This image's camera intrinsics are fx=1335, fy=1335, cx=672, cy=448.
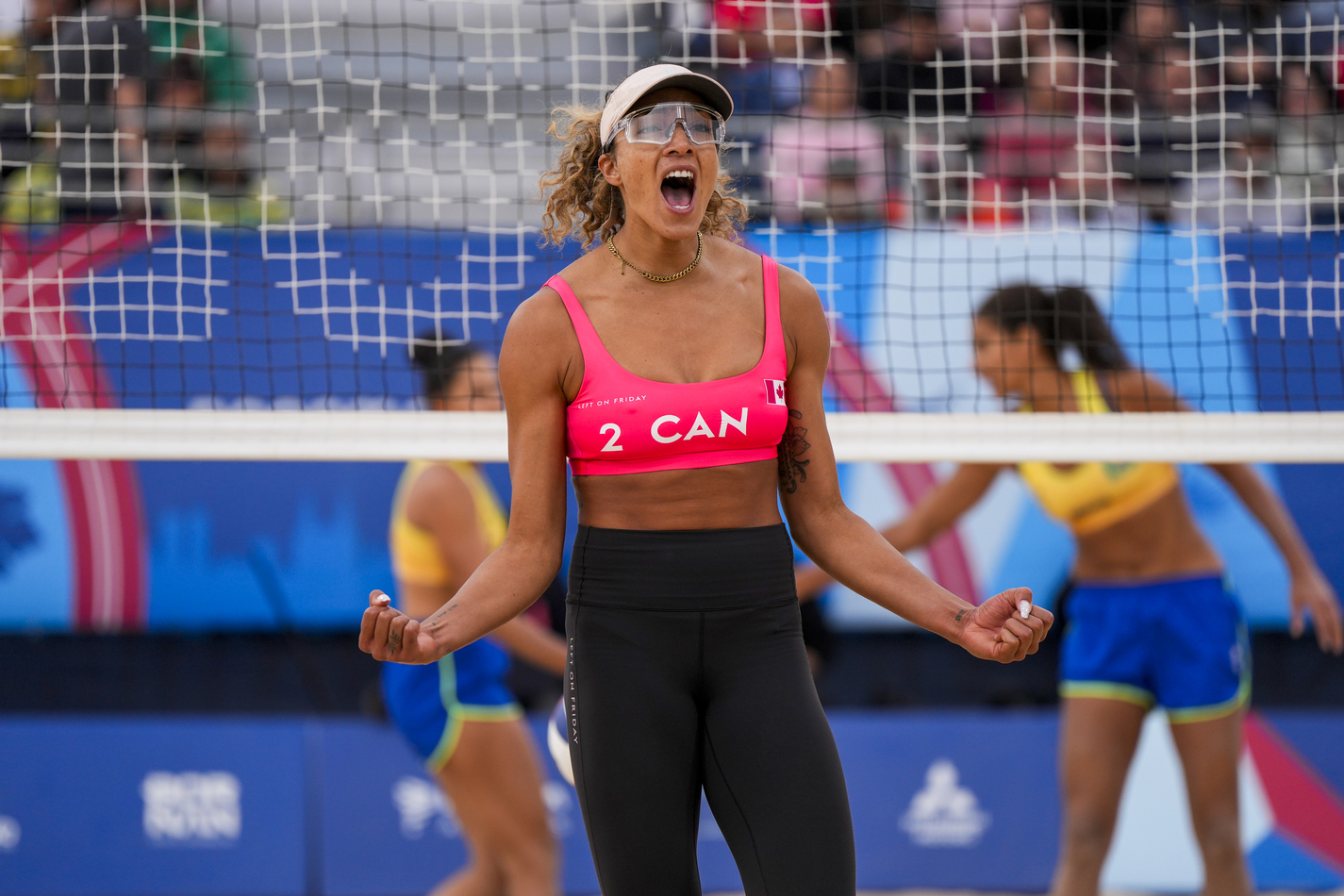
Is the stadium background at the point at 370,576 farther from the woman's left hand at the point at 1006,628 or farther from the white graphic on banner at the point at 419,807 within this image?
the woman's left hand at the point at 1006,628

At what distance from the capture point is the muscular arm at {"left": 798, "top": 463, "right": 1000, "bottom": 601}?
4.86 metres

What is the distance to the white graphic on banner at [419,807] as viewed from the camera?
614 centimetres

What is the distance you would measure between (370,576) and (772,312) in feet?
13.8

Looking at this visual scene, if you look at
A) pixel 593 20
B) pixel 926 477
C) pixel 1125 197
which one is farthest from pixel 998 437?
pixel 593 20

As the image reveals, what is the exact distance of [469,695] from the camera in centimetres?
455

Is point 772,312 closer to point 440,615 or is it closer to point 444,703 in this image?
point 440,615

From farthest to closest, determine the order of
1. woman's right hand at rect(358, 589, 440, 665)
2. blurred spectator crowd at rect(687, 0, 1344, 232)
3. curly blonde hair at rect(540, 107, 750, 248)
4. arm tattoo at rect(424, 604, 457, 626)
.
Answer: blurred spectator crowd at rect(687, 0, 1344, 232), curly blonde hair at rect(540, 107, 750, 248), arm tattoo at rect(424, 604, 457, 626), woman's right hand at rect(358, 589, 440, 665)

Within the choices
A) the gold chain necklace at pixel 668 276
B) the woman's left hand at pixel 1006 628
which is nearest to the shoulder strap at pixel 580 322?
the gold chain necklace at pixel 668 276

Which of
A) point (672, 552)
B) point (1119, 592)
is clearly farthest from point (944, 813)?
point (672, 552)

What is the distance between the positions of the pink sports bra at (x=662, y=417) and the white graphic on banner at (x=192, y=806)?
440cm

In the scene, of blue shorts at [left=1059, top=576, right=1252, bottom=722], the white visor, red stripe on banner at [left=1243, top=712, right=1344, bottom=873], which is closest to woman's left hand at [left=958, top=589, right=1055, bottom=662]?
the white visor

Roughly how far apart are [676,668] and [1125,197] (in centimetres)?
Result: 470

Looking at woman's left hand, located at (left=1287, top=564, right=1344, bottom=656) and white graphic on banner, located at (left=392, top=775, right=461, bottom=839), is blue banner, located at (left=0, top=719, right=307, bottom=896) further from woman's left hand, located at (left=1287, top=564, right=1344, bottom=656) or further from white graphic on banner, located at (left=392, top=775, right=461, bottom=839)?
woman's left hand, located at (left=1287, top=564, right=1344, bottom=656)

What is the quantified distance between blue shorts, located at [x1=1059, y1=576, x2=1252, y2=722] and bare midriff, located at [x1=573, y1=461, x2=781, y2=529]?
2553mm
